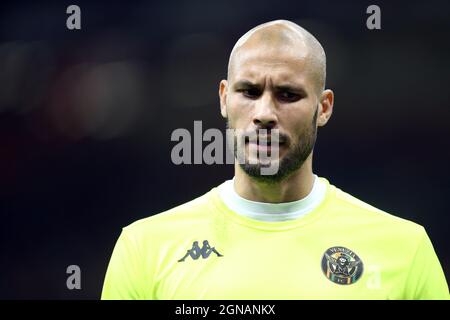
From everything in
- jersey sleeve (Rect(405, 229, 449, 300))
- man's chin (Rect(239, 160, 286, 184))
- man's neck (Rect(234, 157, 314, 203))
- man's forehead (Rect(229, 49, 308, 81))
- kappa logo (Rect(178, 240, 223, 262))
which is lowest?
jersey sleeve (Rect(405, 229, 449, 300))

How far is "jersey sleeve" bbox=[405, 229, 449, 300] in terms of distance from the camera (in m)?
3.17

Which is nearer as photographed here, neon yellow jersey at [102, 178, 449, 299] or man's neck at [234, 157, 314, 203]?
neon yellow jersey at [102, 178, 449, 299]

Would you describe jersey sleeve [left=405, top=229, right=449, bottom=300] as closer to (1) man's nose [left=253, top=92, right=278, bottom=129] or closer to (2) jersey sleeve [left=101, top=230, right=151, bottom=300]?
(1) man's nose [left=253, top=92, right=278, bottom=129]

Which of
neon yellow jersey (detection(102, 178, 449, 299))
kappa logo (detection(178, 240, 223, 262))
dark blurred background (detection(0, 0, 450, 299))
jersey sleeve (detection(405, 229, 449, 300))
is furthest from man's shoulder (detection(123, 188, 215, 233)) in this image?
dark blurred background (detection(0, 0, 450, 299))

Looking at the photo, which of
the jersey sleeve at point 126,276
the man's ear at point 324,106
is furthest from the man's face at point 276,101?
the jersey sleeve at point 126,276

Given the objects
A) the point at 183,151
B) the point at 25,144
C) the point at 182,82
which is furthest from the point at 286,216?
the point at 25,144

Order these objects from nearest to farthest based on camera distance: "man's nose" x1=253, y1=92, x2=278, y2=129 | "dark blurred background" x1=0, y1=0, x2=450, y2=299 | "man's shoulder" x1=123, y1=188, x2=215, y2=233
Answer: "man's nose" x1=253, y1=92, x2=278, y2=129, "man's shoulder" x1=123, y1=188, x2=215, y2=233, "dark blurred background" x1=0, y1=0, x2=450, y2=299

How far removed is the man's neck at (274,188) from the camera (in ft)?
10.7

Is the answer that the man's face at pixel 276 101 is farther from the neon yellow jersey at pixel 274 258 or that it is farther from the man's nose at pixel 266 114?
the neon yellow jersey at pixel 274 258

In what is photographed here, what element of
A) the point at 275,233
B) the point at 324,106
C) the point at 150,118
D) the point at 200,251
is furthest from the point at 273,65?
the point at 150,118

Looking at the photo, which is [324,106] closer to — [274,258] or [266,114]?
[266,114]

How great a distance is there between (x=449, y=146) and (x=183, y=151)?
6.37 feet

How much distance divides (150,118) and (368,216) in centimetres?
259

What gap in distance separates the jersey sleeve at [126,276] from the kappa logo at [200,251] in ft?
0.60
